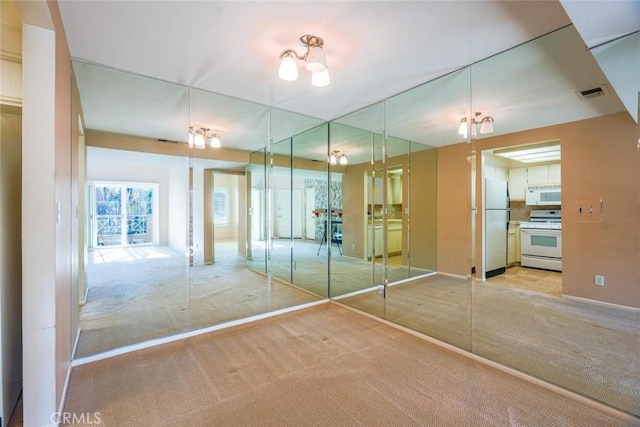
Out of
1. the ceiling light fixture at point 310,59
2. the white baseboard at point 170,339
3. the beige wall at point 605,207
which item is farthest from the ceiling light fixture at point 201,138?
the beige wall at point 605,207

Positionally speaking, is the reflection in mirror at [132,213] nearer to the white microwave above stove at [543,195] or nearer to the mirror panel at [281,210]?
the mirror panel at [281,210]

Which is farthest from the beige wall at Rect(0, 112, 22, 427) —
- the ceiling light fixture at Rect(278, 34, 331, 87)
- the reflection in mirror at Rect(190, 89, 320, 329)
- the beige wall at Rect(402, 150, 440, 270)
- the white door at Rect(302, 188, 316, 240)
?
the beige wall at Rect(402, 150, 440, 270)

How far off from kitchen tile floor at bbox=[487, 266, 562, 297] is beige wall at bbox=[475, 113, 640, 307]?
27cm

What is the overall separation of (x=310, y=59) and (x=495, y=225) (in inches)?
167

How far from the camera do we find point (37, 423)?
57.7 inches

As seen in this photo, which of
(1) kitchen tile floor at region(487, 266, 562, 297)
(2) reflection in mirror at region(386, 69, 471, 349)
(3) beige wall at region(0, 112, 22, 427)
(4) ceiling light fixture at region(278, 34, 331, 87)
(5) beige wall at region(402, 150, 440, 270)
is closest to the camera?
(3) beige wall at region(0, 112, 22, 427)

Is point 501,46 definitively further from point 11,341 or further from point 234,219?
point 234,219

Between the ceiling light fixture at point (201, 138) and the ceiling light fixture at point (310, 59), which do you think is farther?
the ceiling light fixture at point (201, 138)

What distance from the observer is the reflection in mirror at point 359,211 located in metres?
3.63

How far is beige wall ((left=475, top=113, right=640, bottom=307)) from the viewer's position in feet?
8.97

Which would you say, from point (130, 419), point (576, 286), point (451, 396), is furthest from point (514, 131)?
point (130, 419)
